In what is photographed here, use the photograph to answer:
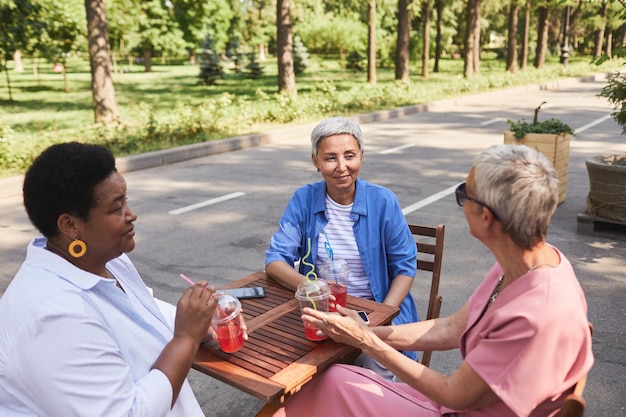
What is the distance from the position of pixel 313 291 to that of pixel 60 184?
105cm

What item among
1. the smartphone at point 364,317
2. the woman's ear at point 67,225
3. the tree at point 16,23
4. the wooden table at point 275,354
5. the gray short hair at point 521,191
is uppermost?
the tree at point 16,23

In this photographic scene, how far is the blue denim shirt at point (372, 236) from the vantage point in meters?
3.12

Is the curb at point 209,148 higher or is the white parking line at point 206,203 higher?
the curb at point 209,148

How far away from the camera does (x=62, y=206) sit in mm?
1871

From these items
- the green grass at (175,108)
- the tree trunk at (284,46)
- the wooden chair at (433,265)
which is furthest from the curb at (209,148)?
the wooden chair at (433,265)

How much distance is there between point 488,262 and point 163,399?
4395 mm

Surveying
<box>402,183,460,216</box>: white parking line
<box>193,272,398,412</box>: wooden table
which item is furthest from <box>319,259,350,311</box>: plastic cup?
<box>402,183,460,216</box>: white parking line

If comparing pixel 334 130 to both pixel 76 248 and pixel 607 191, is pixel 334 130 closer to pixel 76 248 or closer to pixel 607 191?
pixel 76 248

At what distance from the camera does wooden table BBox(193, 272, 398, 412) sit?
210cm

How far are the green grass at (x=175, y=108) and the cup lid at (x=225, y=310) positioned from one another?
8304 mm

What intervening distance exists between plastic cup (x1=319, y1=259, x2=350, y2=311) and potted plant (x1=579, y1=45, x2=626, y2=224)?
4538 mm

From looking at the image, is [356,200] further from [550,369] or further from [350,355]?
[550,369]

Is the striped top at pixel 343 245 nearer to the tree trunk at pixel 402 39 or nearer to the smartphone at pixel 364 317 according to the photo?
the smartphone at pixel 364 317

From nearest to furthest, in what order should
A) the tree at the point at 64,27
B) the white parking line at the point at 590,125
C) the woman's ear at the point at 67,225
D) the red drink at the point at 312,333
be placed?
the woman's ear at the point at 67,225, the red drink at the point at 312,333, the white parking line at the point at 590,125, the tree at the point at 64,27
